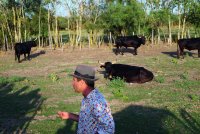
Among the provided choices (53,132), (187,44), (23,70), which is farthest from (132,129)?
(187,44)

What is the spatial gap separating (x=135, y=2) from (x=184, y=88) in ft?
56.5

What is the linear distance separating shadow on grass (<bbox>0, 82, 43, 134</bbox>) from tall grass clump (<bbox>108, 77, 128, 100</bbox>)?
2318 mm

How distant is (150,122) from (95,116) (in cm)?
458

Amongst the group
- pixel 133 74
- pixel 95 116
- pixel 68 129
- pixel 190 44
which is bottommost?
pixel 68 129

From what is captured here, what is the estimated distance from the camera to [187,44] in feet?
62.7

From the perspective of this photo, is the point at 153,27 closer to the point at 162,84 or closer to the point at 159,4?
the point at 159,4

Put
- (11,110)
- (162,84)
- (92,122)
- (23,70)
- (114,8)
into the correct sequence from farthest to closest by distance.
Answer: (114,8)
(23,70)
(162,84)
(11,110)
(92,122)

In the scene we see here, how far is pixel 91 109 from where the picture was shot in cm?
375

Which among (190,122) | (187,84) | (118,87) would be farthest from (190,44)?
(190,122)

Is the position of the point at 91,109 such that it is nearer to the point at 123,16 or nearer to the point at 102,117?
the point at 102,117

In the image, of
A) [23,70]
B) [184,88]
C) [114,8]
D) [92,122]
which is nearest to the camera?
[92,122]

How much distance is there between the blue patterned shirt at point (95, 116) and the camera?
3.66 meters

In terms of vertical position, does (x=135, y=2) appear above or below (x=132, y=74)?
above

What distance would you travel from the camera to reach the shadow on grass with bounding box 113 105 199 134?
7.54m
